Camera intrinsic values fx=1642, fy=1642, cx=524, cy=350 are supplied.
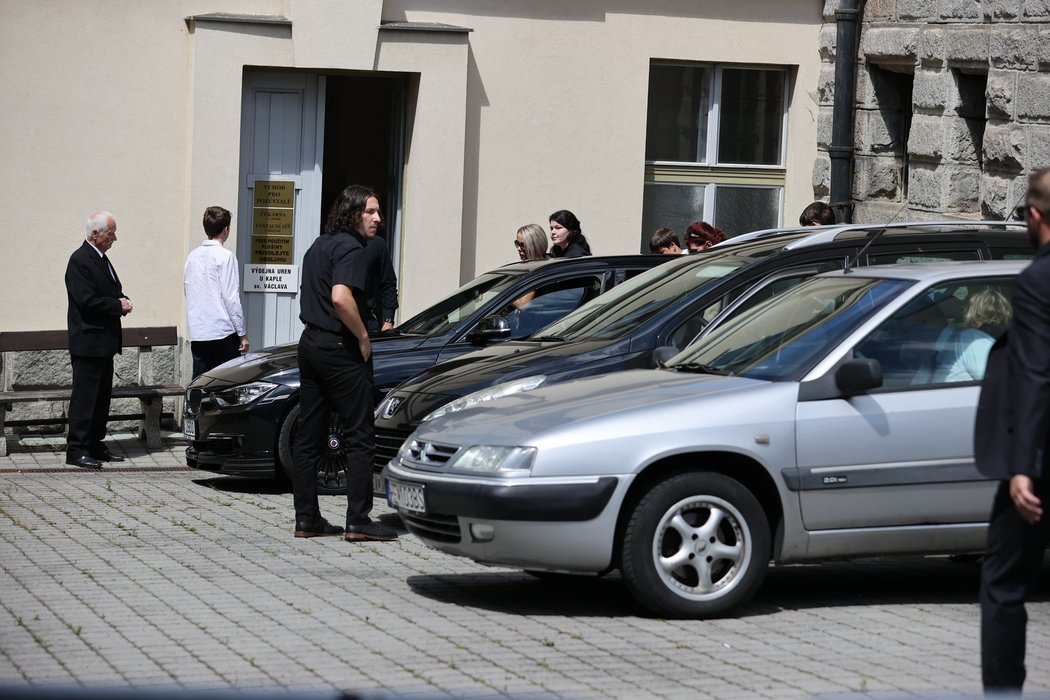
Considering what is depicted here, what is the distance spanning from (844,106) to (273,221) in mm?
5555

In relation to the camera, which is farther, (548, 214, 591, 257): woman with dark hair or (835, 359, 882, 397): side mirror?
(548, 214, 591, 257): woman with dark hair

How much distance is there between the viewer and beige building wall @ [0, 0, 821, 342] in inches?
566

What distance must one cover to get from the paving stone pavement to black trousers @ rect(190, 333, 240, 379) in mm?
3486

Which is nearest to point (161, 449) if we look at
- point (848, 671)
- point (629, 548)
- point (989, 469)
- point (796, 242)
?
point (796, 242)

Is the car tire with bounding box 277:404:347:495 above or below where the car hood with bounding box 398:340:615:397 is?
below

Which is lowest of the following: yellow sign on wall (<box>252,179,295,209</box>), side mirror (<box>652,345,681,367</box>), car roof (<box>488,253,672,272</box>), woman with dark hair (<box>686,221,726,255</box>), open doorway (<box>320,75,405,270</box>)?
side mirror (<box>652,345,681,367</box>)

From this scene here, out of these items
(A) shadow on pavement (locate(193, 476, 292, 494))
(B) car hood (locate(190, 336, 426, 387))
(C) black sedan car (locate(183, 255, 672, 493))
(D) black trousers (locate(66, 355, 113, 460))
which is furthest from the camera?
(D) black trousers (locate(66, 355, 113, 460))

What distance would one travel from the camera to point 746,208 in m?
16.8

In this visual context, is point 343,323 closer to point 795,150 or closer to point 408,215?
point 408,215

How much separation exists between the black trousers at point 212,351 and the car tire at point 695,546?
6.85m

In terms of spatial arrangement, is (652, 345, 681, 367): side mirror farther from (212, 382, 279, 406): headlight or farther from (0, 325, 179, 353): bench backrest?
(0, 325, 179, 353): bench backrest

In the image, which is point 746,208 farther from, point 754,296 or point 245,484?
point 754,296

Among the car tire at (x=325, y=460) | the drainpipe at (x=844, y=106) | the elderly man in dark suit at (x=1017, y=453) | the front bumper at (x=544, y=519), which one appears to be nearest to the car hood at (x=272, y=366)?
the car tire at (x=325, y=460)

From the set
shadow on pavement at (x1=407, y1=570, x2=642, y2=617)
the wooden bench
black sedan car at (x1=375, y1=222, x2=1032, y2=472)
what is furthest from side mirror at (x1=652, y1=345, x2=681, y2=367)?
the wooden bench
